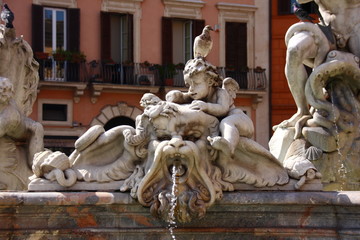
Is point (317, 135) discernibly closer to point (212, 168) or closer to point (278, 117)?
point (212, 168)

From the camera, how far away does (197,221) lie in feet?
16.3

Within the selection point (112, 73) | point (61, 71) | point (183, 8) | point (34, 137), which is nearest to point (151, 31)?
point (183, 8)

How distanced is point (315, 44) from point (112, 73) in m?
23.7

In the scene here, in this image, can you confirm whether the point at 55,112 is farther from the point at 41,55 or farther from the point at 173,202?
the point at 173,202

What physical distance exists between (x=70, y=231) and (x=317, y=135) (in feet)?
8.68

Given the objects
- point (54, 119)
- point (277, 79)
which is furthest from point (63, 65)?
point (277, 79)

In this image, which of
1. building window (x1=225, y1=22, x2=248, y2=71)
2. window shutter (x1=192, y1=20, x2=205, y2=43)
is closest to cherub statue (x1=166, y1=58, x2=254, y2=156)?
window shutter (x1=192, y1=20, x2=205, y2=43)

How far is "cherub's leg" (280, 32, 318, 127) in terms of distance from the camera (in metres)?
7.09

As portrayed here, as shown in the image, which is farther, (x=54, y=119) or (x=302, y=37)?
(x=54, y=119)

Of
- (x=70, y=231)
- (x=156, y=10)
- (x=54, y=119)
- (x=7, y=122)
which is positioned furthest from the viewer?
(x=156, y=10)

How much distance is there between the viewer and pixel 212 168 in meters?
5.10

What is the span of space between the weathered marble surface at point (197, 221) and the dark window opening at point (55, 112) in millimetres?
24633

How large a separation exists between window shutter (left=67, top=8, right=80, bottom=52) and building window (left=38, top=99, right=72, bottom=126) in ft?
6.16

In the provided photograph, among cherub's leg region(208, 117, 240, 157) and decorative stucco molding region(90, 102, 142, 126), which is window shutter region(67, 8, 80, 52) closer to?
decorative stucco molding region(90, 102, 142, 126)
